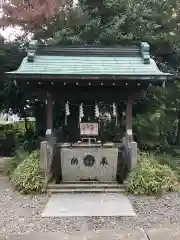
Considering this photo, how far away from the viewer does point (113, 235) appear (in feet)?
15.3

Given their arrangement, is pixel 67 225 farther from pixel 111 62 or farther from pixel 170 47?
pixel 170 47

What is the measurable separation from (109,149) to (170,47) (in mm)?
5180

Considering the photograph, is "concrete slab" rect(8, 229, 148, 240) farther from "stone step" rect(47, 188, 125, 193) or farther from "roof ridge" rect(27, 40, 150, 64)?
"roof ridge" rect(27, 40, 150, 64)

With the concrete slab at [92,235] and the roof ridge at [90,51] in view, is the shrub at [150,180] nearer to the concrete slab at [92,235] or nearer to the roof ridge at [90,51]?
the concrete slab at [92,235]

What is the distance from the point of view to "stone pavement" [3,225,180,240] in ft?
15.0

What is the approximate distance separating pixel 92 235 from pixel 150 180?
2.72 meters

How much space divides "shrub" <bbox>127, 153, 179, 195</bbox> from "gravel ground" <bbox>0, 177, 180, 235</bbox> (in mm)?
268

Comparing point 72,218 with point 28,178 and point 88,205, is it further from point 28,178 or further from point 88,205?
point 28,178

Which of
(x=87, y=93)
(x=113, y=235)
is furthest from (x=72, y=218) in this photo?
(x=87, y=93)

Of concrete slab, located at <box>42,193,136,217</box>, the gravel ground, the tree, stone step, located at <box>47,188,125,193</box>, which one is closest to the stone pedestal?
stone step, located at <box>47,188,125,193</box>

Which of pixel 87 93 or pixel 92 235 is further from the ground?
pixel 87 93

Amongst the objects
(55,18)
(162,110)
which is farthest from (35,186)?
(55,18)

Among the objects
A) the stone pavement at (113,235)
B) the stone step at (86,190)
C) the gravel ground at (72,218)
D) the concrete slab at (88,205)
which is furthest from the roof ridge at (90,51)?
the stone pavement at (113,235)

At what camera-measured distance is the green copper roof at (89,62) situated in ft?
23.7
